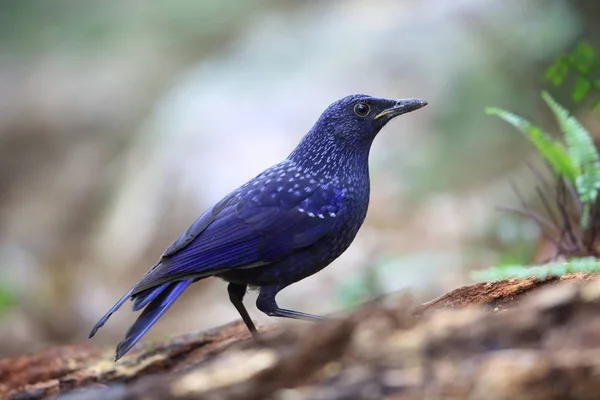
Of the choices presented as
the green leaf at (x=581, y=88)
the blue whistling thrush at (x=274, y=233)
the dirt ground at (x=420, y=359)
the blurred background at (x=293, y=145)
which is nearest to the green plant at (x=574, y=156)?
the green leaf at (x=581, y=88)

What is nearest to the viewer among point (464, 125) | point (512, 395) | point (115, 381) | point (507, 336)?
point (512, 395)

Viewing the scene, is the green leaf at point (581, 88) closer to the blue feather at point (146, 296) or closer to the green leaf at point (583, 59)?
the green leaf at point (583, 59)

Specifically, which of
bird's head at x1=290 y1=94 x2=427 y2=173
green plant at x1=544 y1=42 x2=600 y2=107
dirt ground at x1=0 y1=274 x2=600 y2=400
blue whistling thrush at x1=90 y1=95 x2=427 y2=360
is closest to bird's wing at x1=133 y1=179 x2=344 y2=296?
blue whistling thrush at x1=90 y1=95 x2=427 y2=360

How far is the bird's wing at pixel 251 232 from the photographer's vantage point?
10.8ft

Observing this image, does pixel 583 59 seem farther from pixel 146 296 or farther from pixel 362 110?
pixel 146 296

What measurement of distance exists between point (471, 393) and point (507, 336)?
8.2 inches

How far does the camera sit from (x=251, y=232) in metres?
3.37

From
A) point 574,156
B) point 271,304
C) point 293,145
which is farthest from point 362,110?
point 293,145

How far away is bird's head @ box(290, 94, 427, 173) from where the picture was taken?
3.73 meters

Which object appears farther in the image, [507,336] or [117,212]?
[117,212]

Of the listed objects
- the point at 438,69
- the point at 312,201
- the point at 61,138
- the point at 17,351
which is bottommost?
the point at 17,351

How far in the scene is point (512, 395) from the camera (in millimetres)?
1727

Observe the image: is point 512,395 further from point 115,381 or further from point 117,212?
point 117,212

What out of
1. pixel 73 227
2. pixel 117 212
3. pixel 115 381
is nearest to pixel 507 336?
pixel 115 381
